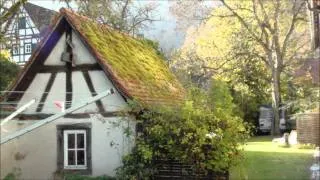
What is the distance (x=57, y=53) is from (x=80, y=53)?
28.7 inches

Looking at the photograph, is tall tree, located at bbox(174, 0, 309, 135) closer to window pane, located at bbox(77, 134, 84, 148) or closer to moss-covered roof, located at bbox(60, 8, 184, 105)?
moss-covered roof, located at bbox(60, 8, 184, 105)

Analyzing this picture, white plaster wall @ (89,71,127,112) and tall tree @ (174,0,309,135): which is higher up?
tall tree @ (174,0,309,135)

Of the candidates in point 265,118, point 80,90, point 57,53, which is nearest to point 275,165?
point 80,90

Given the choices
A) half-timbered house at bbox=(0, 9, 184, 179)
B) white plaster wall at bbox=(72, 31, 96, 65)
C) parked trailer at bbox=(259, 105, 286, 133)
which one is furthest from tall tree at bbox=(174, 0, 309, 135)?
white plaster wall at bbox=(72, 31, 96, 65)

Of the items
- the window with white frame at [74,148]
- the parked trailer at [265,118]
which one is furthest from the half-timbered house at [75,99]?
the parked trailer at [265,118]

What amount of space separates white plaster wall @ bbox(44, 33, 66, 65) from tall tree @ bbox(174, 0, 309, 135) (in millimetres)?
25667

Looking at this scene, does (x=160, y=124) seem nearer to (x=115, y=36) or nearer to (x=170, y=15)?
(x=115, y=36)

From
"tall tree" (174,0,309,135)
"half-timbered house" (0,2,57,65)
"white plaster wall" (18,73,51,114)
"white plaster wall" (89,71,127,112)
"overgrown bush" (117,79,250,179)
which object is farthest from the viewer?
"tall tree" (174,0,309,135)

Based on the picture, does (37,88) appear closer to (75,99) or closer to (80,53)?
(75,99)

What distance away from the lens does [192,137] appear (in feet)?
44.4

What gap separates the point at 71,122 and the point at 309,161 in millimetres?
9116

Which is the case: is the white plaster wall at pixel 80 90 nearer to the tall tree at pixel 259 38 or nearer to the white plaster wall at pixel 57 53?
the white plaster wall at pixel 57 53

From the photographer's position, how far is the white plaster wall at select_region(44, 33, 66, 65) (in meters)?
15.8

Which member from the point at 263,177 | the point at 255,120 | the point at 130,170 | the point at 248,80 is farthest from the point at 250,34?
the point at 130,170
